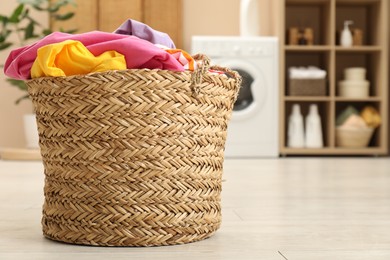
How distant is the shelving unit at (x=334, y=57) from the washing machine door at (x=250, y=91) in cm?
15

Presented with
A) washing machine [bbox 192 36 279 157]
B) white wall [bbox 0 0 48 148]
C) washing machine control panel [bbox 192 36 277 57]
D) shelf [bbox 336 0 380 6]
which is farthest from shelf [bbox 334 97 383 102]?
white wall [bbox 0 0 48 148]

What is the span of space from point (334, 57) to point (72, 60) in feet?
12.6

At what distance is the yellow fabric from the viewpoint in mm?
1254

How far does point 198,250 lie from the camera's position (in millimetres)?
1229

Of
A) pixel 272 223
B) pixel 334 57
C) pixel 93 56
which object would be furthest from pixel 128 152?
pixel 334 57

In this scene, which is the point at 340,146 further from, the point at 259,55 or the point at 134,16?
the point at 134,16

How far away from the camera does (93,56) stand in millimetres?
1277

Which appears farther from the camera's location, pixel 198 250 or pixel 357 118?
pixel 357 118

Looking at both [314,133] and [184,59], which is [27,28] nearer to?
[314,133]

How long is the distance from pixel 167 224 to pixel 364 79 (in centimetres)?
399

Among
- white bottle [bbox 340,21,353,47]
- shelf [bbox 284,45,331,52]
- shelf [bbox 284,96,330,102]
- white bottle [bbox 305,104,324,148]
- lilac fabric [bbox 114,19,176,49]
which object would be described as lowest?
white bottle [bbox 305,104,324,148]

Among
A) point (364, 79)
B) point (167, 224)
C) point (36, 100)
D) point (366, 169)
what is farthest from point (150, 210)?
point (364, 79)

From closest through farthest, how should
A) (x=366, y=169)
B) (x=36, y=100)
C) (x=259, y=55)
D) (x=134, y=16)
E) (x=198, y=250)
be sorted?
(x=198, y=250), (x=36, y=100), (x=366, y=169), (x=259, y=55), (x=134, y=16)

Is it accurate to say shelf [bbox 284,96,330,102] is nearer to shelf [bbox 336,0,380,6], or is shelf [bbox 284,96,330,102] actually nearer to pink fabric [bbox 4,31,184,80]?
shelf [bbox 336,0,380,6]
